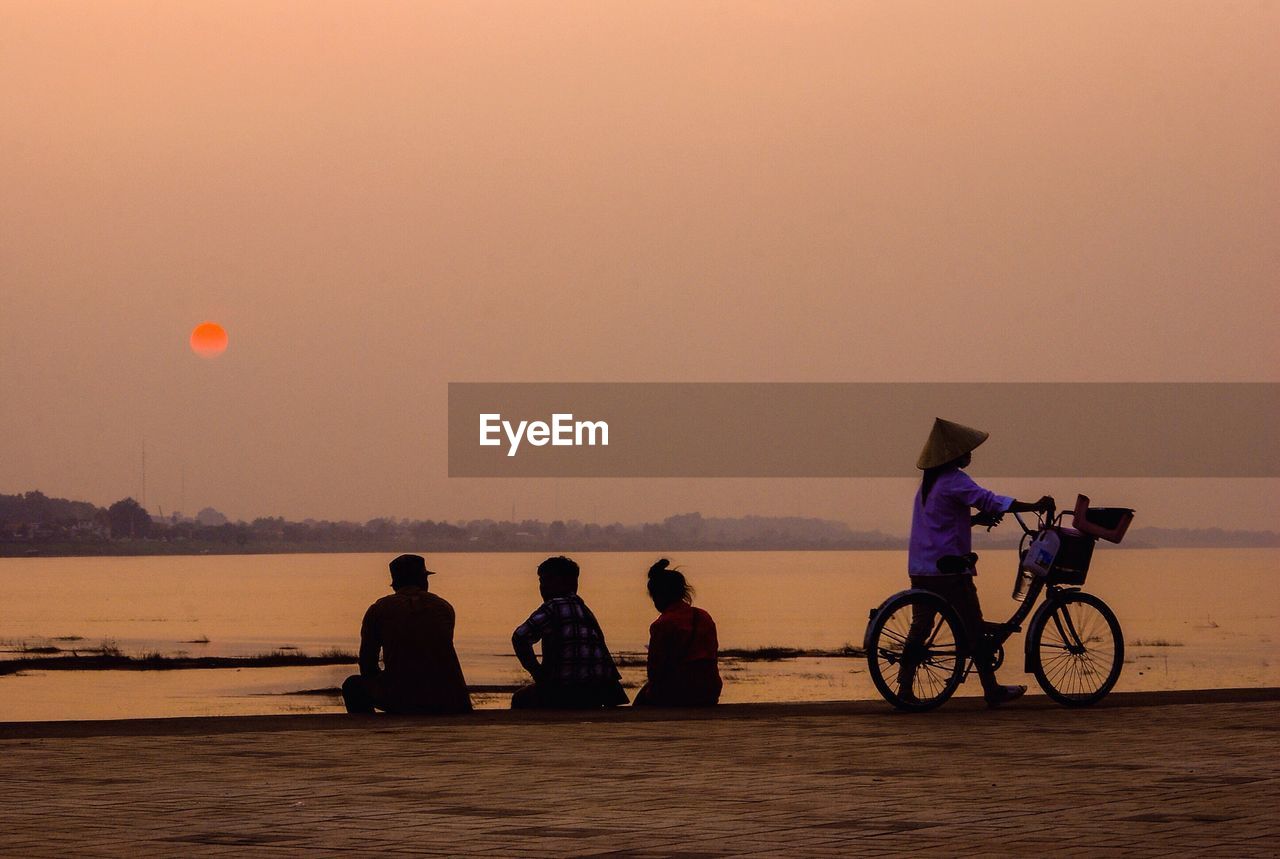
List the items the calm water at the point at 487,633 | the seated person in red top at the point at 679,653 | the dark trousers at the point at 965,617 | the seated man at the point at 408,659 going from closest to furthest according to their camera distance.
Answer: the dark trousers at the point at 965,617, the seated man at the point at 408,659, the seated person in red top at the point at 679,653, the calm water at the point at 487,633

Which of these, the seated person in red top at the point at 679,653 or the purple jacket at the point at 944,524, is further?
the seated person in red top at the point at 679,653

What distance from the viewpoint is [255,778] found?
892cm

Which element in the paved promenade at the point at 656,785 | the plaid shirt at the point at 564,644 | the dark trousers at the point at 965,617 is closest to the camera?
the paved promenade at the point at 656,785

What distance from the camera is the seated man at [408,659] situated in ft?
41.8

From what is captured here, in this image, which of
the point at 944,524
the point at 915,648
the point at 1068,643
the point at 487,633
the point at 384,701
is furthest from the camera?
the point at 487,633

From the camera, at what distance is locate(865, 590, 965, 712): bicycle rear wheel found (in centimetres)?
1230

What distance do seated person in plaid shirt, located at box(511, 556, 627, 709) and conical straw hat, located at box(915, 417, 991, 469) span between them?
2.46 m

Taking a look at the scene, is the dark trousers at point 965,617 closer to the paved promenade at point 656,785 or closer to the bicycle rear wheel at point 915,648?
the bicycle rear wheel at point 915,648

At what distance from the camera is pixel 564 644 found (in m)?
13.1

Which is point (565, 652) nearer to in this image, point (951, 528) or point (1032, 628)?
point (951, 528)

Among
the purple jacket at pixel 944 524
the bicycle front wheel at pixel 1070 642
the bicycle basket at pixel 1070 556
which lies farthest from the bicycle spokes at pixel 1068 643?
the purple jacket at pixel 944 524

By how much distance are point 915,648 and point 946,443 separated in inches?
52.7

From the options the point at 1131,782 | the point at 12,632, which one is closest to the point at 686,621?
the point at 1131,782

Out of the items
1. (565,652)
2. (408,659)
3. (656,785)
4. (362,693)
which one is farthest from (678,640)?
(656,785)
